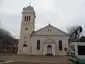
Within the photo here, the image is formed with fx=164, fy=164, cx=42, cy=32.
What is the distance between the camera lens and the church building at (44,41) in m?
50.8

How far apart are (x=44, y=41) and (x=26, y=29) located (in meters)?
7.63

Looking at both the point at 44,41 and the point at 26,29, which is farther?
the point at 26,29

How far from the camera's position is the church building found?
167 feet

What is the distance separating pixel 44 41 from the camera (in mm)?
51625

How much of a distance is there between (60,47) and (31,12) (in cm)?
1546

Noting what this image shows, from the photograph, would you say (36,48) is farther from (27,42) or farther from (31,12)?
(31,12)

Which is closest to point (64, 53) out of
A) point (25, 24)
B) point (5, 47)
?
point (25, 24)

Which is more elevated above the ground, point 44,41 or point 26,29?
point 26,29

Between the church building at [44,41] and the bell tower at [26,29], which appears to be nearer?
the church building at [44,41]

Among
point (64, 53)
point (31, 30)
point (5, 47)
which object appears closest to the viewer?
point (64, 53)

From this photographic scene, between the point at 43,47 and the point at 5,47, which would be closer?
the point at 43,47

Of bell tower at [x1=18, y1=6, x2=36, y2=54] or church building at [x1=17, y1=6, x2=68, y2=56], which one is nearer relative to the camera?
church building at [x1=17, y1=6, x2=68, y2=56]

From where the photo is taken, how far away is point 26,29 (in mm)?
54500

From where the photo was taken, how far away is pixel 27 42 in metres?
52.9
